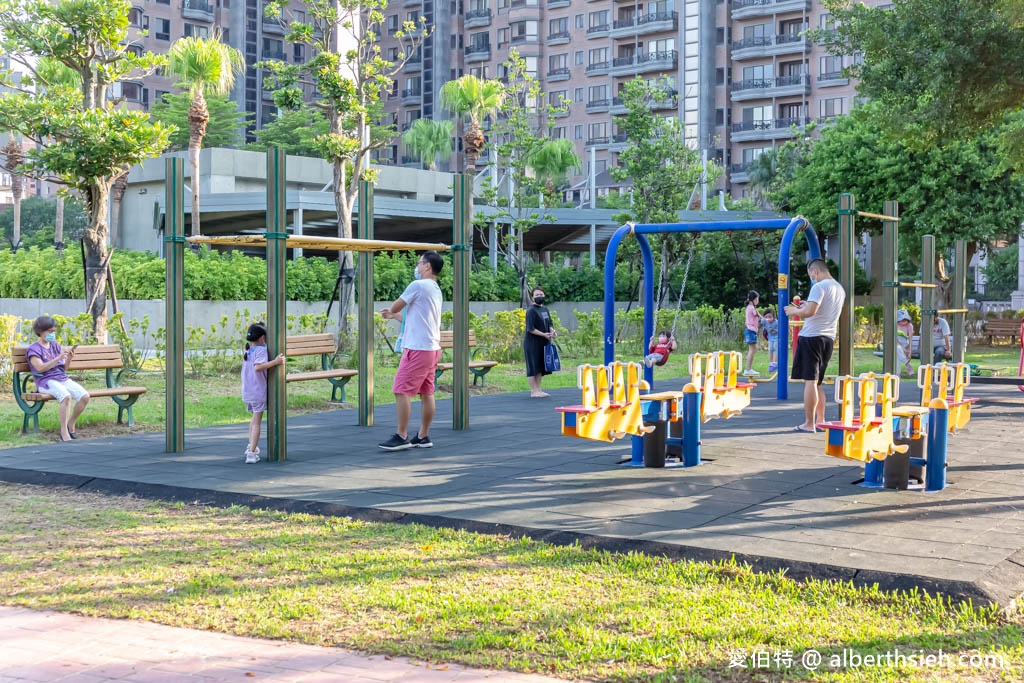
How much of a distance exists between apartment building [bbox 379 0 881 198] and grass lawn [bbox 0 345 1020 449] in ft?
143

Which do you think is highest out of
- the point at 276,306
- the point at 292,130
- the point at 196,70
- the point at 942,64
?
the point at 292,130

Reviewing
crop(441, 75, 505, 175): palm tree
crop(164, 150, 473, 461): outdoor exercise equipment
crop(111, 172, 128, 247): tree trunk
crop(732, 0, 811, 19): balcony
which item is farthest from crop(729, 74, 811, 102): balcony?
crop(164, 150, 473, 461): outdoor exercise equipment

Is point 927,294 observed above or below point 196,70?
below

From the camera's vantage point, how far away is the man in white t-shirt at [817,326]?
10.9m

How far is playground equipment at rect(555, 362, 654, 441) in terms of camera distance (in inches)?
340

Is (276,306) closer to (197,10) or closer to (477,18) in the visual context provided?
(477,18)

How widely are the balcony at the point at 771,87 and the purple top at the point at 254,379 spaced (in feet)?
204

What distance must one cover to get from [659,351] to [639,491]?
11.7ft

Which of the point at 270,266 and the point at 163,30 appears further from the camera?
the point at 163,30

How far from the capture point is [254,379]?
964 cm

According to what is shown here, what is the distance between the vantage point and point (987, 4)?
15719mm

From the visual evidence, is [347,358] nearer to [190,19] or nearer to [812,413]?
[812,413]

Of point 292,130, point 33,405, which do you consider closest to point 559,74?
point 292,130

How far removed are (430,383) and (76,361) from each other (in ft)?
16.5
